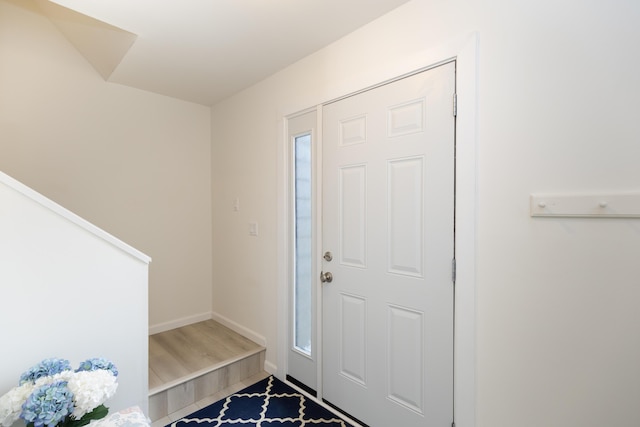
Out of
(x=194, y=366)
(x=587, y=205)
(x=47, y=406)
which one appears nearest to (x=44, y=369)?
(x=47, y=406)

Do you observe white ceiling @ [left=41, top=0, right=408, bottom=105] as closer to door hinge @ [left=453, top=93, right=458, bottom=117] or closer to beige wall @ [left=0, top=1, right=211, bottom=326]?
beige wall @ [left=0, top=1, right=211, bottom=326]

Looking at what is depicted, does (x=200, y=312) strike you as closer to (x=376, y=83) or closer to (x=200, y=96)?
(x=200, y=96)

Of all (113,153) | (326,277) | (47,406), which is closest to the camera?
(47,406)

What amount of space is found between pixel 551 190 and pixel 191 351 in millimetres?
2651

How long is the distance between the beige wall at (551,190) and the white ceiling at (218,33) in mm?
436

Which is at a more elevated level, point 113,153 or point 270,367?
point 113,153

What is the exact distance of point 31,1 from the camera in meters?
2.23

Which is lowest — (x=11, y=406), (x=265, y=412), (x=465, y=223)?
(x=265, y=412)

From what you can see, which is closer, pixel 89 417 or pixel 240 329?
pixel 89 417

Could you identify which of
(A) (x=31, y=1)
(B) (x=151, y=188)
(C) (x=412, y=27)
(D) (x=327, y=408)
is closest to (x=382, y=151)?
(C) (x=412, y=27)

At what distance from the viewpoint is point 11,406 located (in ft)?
3.69

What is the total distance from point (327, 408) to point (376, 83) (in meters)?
2.04

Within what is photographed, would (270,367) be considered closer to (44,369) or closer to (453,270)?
(44,369)

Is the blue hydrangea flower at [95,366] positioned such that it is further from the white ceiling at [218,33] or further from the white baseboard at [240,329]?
the white ceiling at [218,33]
